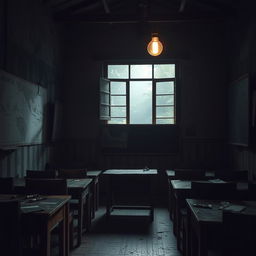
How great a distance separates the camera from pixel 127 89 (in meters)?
7.43

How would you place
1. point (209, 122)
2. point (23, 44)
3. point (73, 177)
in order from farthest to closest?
point (209, 122) < point (23, 44) < point (73, 177)

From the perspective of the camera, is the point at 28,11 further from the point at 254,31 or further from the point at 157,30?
the point at 254,31

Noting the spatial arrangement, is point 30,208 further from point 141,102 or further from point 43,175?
point 141,102

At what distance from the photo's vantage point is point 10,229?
2.26m

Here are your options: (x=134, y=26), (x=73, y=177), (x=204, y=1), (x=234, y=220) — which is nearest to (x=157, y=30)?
(x=134, y=26)

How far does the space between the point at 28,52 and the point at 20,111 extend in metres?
1.02

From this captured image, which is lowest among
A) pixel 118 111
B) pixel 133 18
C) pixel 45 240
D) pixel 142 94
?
pixel 45 240

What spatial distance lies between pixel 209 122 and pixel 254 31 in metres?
2.43

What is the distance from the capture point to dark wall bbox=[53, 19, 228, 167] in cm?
706

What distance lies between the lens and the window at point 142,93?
7320 millimetres

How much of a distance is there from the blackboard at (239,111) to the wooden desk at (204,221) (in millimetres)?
2609

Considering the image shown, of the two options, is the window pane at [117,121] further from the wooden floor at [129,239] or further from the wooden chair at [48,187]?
the wooden chair at [48,187]

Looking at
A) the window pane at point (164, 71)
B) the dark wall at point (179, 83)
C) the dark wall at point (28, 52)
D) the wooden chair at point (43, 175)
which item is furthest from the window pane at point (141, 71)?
the wooden chair at point (43, 175)

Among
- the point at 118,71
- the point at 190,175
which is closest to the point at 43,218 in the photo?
the point at 190,175
